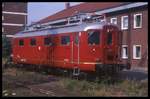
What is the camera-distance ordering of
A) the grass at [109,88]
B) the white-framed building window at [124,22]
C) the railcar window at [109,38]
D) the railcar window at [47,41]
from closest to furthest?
the grass at [109,88] → the railcar window at [109,38] → the railcar window at [47,41] → the white-framed building window at [124,22]

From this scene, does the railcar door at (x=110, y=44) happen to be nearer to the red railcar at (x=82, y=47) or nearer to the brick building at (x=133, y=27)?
the red railcar at (x=82, y=47)

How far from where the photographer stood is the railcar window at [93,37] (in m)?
20.1

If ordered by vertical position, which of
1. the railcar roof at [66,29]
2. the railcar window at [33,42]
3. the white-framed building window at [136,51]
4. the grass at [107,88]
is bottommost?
the grass at [107,88]

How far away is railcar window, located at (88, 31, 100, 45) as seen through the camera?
65.8ft

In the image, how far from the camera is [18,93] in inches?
599

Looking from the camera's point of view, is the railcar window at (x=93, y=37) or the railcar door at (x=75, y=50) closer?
the railcar window at (x=93, y=37)

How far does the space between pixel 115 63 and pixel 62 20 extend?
25068 millimetres

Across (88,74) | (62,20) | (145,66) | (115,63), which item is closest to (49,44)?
(88,74)

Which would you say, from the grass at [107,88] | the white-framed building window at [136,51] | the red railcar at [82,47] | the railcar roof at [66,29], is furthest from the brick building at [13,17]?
the grass at [107,88]

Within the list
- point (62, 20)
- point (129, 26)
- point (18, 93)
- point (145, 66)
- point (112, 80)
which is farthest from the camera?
point (62, 20)

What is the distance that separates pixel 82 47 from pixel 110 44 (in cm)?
135

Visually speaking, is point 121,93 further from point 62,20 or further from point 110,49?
point 62,20

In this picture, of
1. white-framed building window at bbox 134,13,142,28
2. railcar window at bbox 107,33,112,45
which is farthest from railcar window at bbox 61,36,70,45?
white-framed building window at bbox 134,13,142,28

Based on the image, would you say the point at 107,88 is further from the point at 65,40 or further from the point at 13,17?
the point at 13,17
